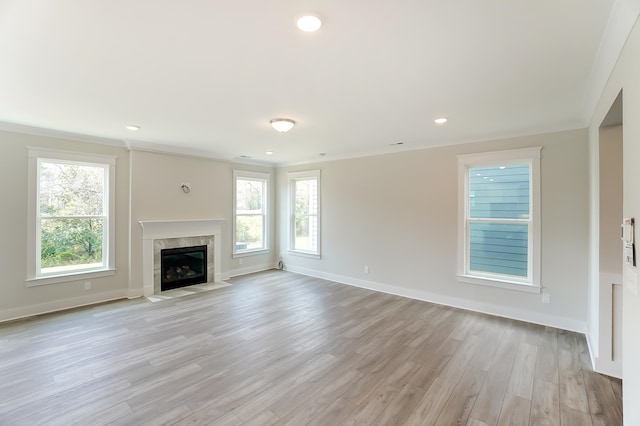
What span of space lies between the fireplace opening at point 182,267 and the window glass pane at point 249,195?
128 centimetres

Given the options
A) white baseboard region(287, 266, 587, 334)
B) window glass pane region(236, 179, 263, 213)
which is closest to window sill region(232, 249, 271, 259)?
window glass pane region(236, 179, 263, 213)

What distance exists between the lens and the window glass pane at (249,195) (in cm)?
666

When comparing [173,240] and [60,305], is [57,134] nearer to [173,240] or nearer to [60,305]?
[173,240]

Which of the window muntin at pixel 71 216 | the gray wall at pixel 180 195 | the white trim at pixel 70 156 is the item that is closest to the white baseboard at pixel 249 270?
the gray wall at pixel 180 195

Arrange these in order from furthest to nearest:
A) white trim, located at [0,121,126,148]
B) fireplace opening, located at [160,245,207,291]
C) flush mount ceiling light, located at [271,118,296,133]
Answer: fireplace opening, located at [160,245,207,291] → white trim, located at [0,121,126,148] → flush mount ceiling light, located at [271,118,296,133]

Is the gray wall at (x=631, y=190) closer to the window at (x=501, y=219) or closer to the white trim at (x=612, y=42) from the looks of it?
the white trim at (x=612, y=42)

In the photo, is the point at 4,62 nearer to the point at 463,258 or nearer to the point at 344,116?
the point at 344,116

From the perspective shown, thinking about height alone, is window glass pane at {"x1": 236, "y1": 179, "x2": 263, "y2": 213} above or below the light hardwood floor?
above

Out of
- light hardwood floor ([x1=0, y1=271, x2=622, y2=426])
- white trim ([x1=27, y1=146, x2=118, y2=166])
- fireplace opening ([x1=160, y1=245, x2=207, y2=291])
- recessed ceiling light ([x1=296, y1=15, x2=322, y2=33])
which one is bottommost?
light hardwood floor ([x1=0, y1=271, x2=622, y2=426])

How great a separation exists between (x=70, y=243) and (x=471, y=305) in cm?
610

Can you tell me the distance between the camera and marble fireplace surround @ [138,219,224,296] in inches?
202

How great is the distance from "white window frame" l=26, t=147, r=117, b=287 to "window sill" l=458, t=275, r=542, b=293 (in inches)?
218

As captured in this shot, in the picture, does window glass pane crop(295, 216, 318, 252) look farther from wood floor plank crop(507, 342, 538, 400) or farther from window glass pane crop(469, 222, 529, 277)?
wood floor plank crop(507, 342, 538, 400)

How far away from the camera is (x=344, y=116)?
3.47m
